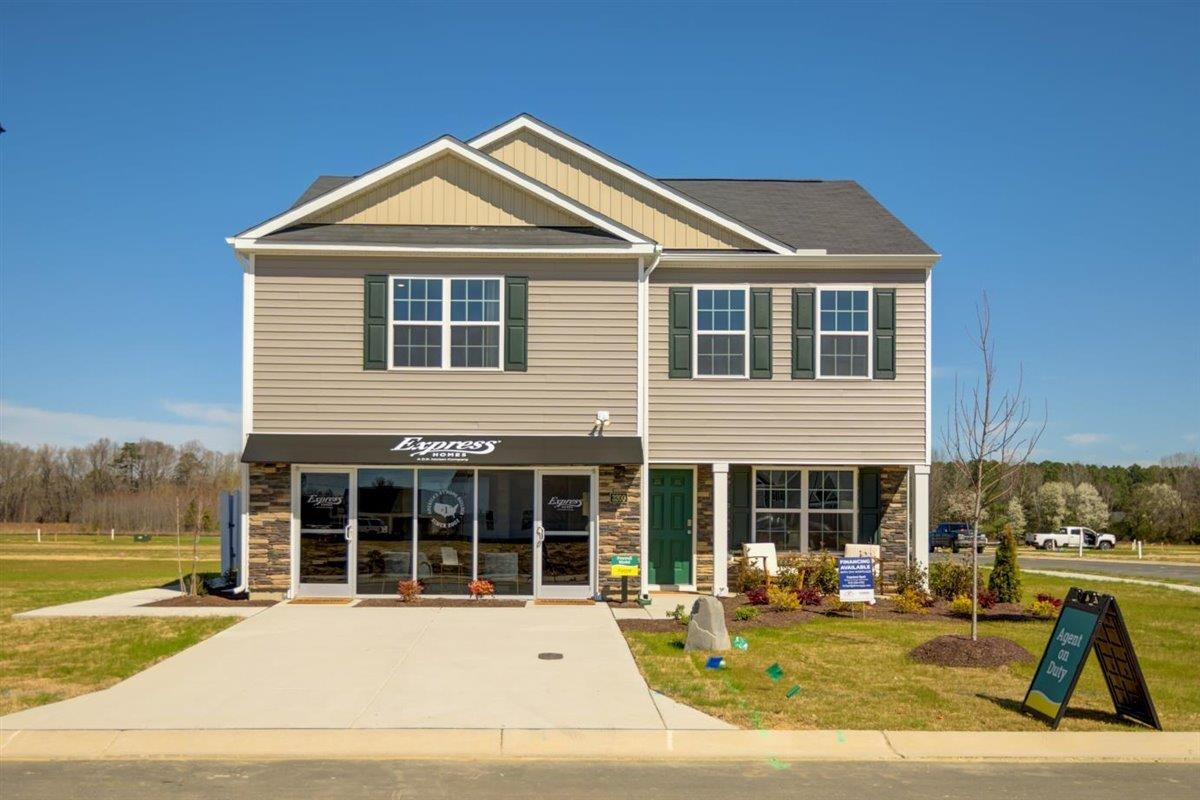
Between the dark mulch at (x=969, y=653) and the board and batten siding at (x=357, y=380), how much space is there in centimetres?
655

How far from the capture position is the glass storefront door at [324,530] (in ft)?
58.6

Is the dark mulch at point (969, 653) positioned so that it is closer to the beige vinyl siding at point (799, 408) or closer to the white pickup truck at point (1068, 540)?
the beige vinyl siding at point (799, 408)

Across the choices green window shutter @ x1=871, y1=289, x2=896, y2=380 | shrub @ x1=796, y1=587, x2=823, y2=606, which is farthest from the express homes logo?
green window shutter @ x1=871, y1=289, x2=896, y2=380

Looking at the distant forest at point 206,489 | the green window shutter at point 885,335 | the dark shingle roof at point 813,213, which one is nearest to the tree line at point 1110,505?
the distant forest at point 206,489

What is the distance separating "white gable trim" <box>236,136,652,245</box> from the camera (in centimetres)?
1814

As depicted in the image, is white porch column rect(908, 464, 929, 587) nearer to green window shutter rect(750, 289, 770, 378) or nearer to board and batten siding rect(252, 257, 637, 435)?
green window shutter rect(750, 289, 770, 378)

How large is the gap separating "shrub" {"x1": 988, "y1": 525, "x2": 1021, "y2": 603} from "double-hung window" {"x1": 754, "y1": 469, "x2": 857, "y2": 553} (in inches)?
101

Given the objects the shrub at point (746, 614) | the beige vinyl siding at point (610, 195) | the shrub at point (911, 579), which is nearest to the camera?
the shrub at point (746, 614)

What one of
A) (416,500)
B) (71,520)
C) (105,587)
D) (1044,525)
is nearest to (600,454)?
(416,500)

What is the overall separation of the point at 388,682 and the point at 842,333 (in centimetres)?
1089

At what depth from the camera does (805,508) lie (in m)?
20.1

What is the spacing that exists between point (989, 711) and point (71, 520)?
9073 centimetres

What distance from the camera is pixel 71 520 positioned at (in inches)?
3467

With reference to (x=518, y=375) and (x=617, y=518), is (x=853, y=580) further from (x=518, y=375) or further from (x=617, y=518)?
(x=518, y=375)
